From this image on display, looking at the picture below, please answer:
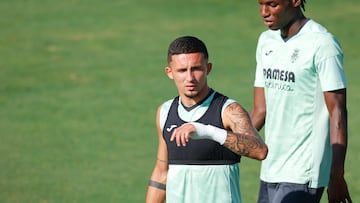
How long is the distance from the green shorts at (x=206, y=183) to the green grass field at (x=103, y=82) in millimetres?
5772

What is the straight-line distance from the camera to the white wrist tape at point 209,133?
7793mm

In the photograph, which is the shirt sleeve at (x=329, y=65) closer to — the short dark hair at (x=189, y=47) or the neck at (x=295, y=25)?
the neck at (x=295, y=25)

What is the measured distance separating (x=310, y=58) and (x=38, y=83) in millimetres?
14791

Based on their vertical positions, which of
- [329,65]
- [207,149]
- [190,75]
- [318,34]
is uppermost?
[318,34]

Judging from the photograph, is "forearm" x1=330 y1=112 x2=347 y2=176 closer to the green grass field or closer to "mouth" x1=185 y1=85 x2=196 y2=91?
"mouth" x1=185 y1=85 x2=196 y2=91

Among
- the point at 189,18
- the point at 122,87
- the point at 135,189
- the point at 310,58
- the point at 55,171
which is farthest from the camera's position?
the point at 189,18

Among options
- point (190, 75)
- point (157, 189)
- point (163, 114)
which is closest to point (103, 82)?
point (157, 189)

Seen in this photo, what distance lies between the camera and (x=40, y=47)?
89.1 feet

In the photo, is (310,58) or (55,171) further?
(55,171)

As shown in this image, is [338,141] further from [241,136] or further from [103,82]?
[103,82]

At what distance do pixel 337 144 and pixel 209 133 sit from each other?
155 centimetres

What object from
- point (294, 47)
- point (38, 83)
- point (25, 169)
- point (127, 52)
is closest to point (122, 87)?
point (38, 83)

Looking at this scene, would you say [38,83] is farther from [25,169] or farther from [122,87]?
[25,169]

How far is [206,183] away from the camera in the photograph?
27.5ft
